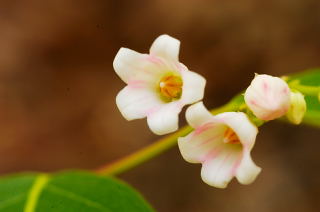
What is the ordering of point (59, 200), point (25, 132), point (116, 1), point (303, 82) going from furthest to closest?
point (116, 1) < point (25, 132) < point (303, 82) < point (59, 200)

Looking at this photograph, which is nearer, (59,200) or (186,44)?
(59,200)

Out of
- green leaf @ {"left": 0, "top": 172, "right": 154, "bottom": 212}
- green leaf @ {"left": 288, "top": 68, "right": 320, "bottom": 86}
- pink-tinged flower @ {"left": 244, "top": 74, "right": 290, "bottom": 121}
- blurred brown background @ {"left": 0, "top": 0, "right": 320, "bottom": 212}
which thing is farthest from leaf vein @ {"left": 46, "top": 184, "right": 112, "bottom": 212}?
blurred brown background @ {"left": 0, "top": 0, "right": 320, "bottom": 212}

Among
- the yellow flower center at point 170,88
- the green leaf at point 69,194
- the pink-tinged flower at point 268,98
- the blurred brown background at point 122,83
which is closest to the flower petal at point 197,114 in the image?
the pink-tinged flower at point 268,98

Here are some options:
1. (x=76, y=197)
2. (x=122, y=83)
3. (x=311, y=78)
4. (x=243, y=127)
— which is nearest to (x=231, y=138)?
(x=243, y=127)

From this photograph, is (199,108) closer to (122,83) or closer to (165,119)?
(165,119)

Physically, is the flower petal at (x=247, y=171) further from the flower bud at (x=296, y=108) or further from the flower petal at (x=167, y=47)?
the flower petal at (x=167, y=47)

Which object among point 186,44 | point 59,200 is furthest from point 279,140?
point 59,200

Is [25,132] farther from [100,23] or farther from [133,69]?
[133,69]
